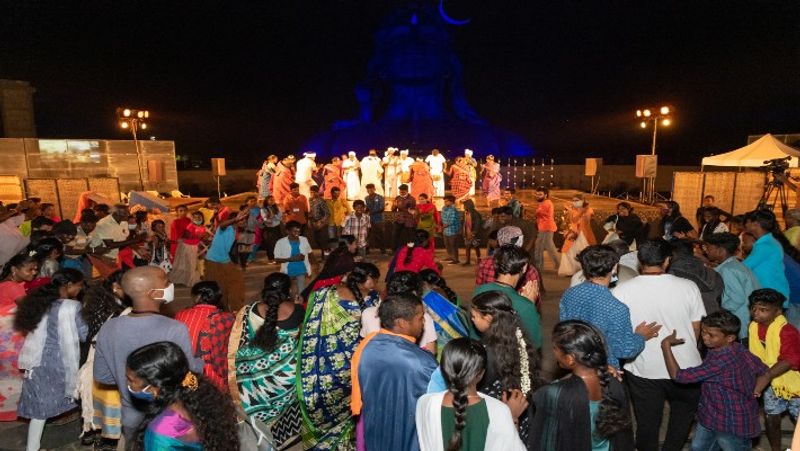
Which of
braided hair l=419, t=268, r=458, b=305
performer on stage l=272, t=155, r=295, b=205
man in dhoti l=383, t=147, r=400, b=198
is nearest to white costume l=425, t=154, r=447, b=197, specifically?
man in dhoti l=383, t=147, r=400, b=198

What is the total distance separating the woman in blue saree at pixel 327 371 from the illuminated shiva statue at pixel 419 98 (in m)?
26.6

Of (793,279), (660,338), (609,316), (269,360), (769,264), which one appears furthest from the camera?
(793,279)

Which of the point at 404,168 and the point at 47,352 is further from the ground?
the point at 404,168

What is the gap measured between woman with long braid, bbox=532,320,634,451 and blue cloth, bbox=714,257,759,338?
266cm

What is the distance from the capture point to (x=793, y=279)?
5.16 meters

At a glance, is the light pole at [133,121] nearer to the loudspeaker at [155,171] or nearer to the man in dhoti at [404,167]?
the loudspeaker at [155,171]

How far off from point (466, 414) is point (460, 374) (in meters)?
0.17

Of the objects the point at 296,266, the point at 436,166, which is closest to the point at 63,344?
the point at 296,266

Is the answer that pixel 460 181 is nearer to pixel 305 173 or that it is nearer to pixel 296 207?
pixel 305 173

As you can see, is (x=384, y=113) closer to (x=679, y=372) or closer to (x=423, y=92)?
(x=423, y=92)

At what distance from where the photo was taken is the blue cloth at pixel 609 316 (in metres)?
3.26

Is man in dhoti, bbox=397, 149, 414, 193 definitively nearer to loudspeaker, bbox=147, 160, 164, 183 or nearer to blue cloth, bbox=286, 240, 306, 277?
loudspeaker, bbox=147, 160, 164, 183

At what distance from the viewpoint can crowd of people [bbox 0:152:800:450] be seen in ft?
7.59

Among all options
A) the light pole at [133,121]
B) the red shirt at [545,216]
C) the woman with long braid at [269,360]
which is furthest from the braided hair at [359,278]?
the light pole at [133,121]
